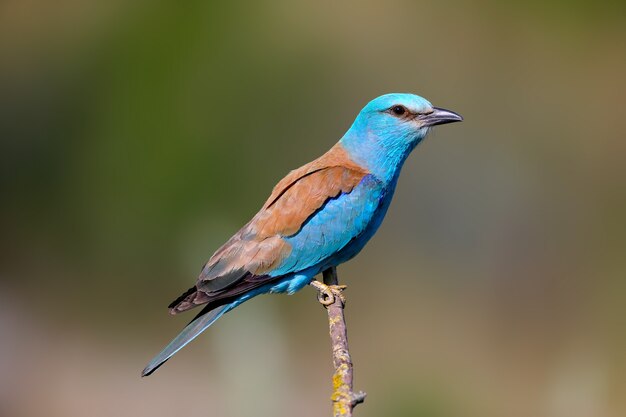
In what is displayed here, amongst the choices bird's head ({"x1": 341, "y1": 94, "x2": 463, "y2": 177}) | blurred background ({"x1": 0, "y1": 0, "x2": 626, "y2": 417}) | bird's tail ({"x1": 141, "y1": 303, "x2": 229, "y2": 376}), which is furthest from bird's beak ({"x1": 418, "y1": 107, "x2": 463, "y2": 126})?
blurred background ({"x1": 0, "y1": 0, "x2": 626, "y2": 417})

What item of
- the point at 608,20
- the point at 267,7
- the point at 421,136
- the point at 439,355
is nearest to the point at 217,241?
the point at 439,355

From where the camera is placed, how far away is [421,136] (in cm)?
323

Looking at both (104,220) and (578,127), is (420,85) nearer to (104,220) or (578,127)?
(578,127)

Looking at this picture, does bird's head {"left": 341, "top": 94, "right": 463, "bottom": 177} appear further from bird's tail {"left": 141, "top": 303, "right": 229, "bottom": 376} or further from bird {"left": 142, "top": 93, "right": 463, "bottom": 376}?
bird's tail {"left": 141, "top": 303, "right": 229, "bottom": 376}

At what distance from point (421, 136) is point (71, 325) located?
325 cm

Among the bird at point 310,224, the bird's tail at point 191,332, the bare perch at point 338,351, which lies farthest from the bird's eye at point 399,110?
the bird's tail at point 191,332

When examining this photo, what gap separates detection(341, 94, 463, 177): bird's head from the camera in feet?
10.5

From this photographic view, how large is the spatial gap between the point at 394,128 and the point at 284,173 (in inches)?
97.3

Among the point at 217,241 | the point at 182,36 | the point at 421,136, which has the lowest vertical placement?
the point at 217,241

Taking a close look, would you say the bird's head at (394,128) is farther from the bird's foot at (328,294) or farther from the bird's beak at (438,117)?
the bird's foot at (328,294)

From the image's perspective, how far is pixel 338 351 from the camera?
246cm

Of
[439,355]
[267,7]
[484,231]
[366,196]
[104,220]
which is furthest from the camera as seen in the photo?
[267,7]

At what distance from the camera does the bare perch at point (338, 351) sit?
2.17 metres

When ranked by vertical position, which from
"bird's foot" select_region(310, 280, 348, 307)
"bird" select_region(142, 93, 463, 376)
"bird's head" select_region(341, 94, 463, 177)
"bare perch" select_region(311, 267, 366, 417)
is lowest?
"bare perch" select_region(311, 267, 366, 417)
